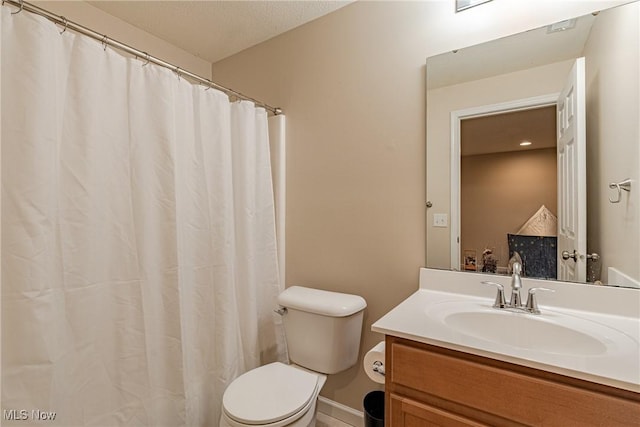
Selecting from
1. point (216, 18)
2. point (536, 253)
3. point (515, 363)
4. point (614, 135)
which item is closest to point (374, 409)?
point (515, 363)

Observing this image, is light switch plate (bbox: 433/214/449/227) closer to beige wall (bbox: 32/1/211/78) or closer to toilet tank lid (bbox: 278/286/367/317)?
toilet tank lid (bbox: 278/286/367/317)

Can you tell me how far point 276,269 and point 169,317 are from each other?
0.67 metres

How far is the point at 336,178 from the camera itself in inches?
71.5

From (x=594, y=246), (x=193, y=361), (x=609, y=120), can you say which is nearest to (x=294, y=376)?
(x=193, y=361)

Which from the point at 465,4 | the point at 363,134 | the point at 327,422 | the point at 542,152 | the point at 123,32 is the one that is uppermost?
the point at 123,32

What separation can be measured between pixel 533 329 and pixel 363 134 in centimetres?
116

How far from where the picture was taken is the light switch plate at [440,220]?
1.48m

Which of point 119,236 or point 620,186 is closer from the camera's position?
point 620,186

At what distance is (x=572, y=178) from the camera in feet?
4.03

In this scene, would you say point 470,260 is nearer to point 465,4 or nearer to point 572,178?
point 572,178

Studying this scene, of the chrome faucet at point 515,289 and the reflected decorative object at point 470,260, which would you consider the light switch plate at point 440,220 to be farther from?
the chrome faucet at point 515,289

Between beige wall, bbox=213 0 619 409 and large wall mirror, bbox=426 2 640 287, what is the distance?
0.08 metres

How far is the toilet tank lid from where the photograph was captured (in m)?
1.56

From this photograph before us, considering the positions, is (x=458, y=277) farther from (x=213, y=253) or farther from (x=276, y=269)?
(x=213, y=253)
